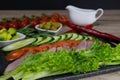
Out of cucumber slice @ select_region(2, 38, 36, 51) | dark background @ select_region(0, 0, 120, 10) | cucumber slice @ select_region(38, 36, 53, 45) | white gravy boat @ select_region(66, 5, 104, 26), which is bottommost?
cucumber slice @ select_region(2, 38, 36, 51)

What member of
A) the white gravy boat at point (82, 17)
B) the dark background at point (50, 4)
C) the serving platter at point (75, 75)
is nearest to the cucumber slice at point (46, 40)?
the serving platter at point (75, 75)

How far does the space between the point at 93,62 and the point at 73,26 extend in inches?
21.9

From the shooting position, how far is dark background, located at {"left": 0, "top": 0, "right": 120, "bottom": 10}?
235cm

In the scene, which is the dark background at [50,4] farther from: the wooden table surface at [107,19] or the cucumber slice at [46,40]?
the cucumber slice at [46,40]

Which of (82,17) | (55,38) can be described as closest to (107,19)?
(82,17)

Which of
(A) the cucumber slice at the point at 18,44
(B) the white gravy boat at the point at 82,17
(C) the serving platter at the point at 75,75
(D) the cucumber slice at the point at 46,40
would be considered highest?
(B) the white gravy boat at the point at 82,17

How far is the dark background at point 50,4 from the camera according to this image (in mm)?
2350

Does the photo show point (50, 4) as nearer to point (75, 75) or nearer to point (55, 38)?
point (55, 38)

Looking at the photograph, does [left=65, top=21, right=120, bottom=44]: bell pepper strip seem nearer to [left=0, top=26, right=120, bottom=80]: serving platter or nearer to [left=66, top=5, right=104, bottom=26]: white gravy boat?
[left=66, top=5, right=104, bottom=26]: white gravy boat

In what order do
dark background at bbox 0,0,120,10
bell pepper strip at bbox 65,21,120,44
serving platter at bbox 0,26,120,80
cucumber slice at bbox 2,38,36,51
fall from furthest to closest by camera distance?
dark background at bbox 0,0,120,10
bell pepper strip at bbox 65,21,120,44
cucumber slice at bbox 2,38,36,51
serving platter at bbox 0,26,120,80

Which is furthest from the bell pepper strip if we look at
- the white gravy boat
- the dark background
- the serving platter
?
the dark background

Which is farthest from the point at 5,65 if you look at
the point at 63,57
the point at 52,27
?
the point at 52,27

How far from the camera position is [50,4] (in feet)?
7.79

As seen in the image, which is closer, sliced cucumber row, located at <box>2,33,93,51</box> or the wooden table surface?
sliced cucumber row, located at <box>2,33,93,51</box>
